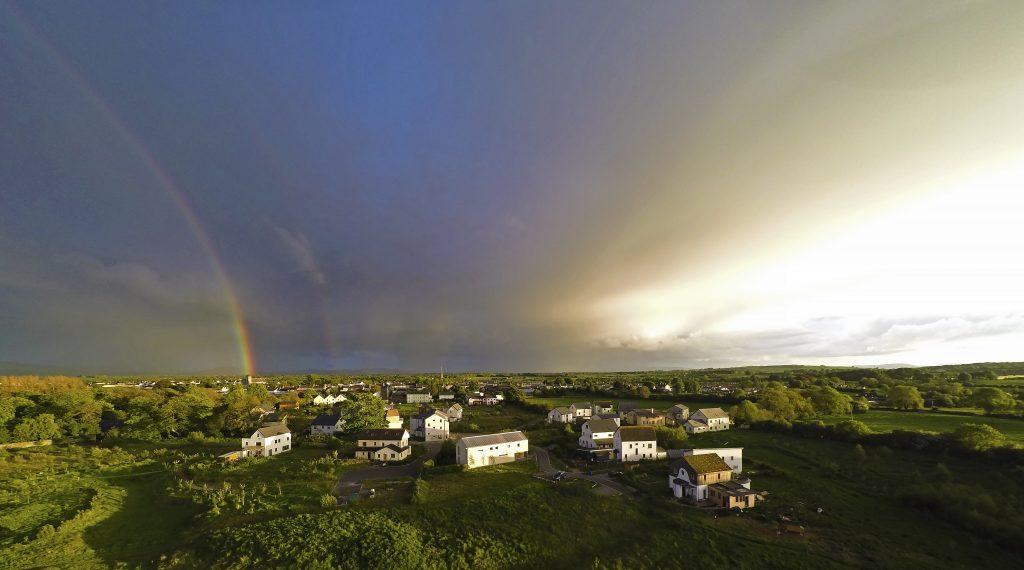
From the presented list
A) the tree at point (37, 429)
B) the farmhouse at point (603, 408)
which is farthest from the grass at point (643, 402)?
the tree at point (37, 429)

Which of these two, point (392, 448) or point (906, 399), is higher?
point (906, 399)

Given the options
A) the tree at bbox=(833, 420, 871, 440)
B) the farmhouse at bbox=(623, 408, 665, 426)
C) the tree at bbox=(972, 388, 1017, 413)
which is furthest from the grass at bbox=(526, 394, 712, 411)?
the tree at bbox=(972, 388, 1017, 413)

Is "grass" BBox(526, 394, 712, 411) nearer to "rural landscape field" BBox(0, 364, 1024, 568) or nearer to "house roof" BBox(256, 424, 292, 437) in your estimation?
"rural landscape field" BBox(0, 364, 1024, 568)

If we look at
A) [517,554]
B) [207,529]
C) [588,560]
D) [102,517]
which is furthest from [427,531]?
[102,517]

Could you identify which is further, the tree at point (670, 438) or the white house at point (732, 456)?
the tree at point (670, 438)

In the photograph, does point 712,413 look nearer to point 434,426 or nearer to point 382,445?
point 434,426

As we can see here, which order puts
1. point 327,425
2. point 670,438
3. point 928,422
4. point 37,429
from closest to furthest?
point 670,438 → point 37,429 → point 928,422 → point 327,425

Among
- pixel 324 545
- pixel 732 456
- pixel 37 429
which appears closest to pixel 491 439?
pixel 324 545

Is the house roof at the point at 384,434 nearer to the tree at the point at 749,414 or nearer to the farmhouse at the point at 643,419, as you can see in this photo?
the farmhouse at the point at 643,419
